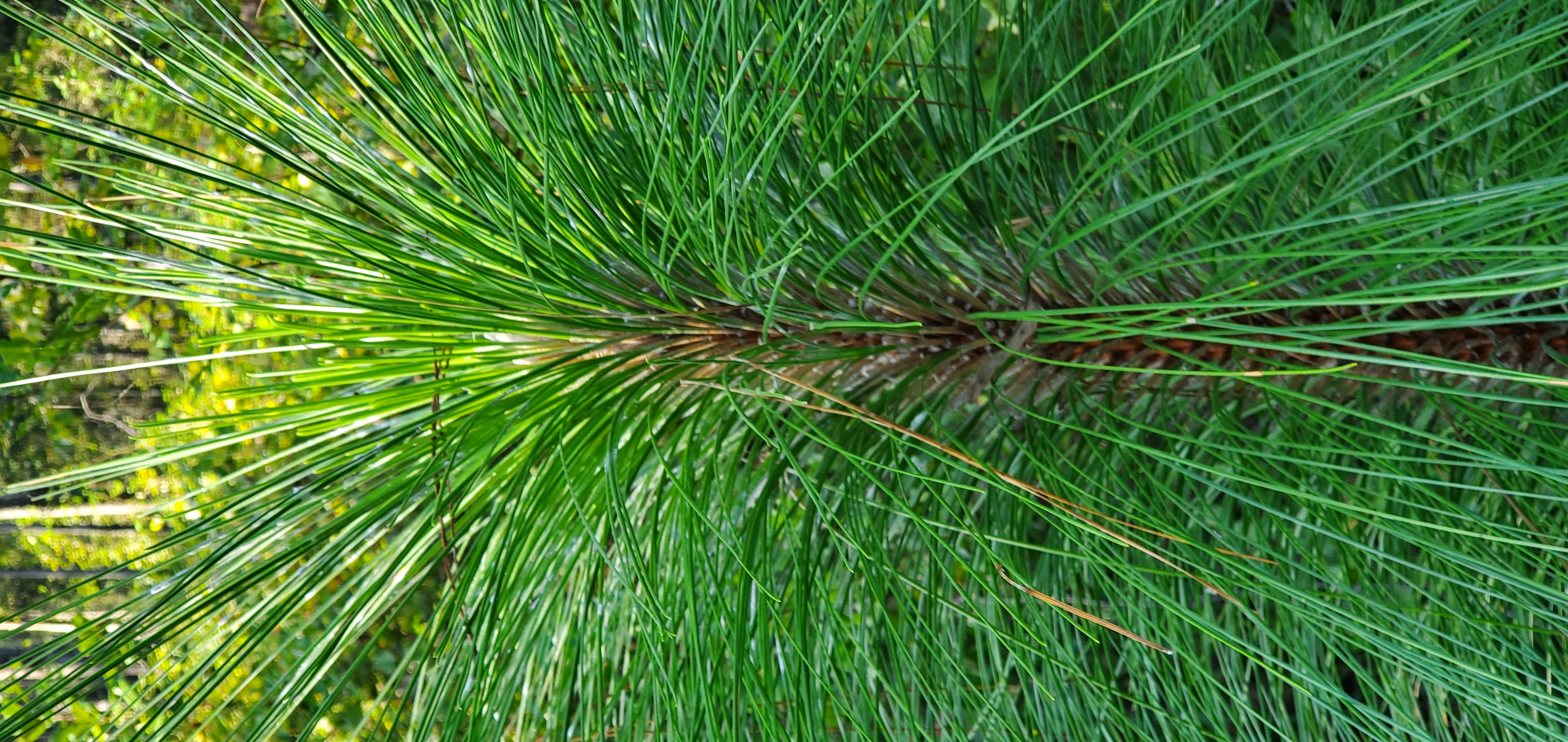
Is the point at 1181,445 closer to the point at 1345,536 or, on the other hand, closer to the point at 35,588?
the point at 1345,536

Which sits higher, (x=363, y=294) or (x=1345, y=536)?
(x=363, y=294)

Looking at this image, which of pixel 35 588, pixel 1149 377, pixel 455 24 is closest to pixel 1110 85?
pixel 1149 377

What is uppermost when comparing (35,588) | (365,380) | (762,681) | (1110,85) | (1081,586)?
(1110,85)

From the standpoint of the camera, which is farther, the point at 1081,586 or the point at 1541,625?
the point at 1081,586

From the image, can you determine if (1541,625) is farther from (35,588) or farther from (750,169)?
(35,588)

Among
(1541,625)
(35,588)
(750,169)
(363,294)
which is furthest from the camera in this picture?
(35,588)

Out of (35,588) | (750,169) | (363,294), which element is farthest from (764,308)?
(35,588)

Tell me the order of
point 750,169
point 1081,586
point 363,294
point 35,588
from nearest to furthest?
1. point 750,169
2. point 363,294
3. point 1081,586
4. point 35,588
